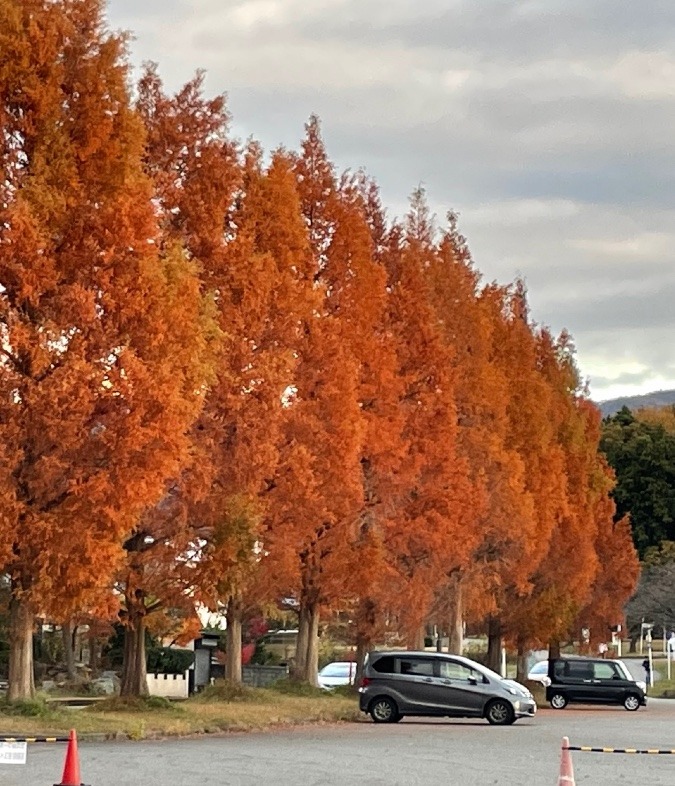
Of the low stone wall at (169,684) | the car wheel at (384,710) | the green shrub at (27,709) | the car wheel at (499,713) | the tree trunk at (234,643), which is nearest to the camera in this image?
the green shrub at (27,709)

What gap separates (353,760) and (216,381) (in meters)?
10.3

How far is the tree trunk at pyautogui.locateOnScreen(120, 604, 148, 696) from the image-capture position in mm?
30672

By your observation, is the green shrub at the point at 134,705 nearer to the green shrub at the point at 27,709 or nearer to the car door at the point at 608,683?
the green shrub at the point at 27,709

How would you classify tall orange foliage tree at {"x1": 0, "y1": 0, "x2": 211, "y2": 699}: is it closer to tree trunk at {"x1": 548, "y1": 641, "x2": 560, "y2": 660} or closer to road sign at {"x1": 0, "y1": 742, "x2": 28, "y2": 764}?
road sign at {"x1": 0, "y1": 742, "x2": 28, "y2": 764}

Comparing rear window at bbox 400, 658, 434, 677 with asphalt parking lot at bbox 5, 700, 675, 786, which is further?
rear window at bbox 400, 658, 434, 677

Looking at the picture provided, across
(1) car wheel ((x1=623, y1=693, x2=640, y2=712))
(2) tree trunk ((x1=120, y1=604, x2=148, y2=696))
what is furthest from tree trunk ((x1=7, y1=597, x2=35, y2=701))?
(1) car wheel ((x1=623, y1=693, x2=640, y2=712))

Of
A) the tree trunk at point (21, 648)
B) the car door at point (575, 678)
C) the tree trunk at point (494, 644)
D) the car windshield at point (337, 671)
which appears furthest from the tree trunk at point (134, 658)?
the car windshield at point (337, 671)

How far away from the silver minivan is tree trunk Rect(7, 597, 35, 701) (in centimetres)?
1147

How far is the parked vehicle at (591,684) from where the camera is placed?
175 ft

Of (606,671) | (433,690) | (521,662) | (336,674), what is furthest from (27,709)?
(521,662)

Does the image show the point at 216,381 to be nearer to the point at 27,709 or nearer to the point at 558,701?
the point at 27,709

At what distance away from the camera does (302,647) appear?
136ft

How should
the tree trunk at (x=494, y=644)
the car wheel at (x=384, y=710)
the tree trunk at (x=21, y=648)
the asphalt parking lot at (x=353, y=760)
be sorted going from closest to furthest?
the asphalt parking lot at (x=353, y=760) → the tree trunk at (x=21, y=648) → the car wheel at (x=384, y=710) → the tree trunk at (x=494, y=644)

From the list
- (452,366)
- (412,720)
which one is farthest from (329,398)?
(452,366)
